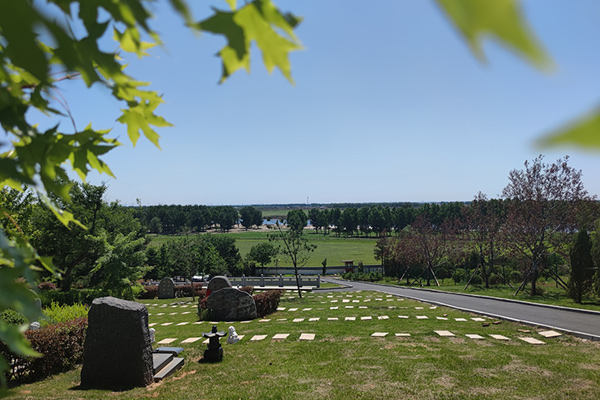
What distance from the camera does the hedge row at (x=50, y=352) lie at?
7.71 metres

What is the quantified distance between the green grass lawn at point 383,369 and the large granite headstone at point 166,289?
63.1ft

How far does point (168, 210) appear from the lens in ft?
422

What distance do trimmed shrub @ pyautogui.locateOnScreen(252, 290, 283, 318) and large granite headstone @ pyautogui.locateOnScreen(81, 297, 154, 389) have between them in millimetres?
8564

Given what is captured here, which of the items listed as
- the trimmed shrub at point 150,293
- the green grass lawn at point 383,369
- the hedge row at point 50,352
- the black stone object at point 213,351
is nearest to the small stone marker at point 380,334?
the green grass lawn at point 383,369

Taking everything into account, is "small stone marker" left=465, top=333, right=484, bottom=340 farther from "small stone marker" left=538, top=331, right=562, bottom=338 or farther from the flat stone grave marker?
"small stone marker" left=538, top=331, right=562, bottom=338

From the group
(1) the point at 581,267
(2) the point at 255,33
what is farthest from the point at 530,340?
(2) the point at 255,33

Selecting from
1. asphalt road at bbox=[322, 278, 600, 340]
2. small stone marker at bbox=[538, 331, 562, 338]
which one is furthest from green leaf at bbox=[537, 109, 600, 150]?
asphalt road at bbox=[322, 278, 600, 340]

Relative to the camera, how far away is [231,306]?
15109 mm

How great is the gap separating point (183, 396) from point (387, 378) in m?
3.85

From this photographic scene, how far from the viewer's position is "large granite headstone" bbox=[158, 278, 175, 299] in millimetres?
29703

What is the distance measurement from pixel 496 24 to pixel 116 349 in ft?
28.9

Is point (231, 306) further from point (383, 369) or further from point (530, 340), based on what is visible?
point (530, 340)

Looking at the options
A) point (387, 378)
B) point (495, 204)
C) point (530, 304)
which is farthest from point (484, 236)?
point (387, 378)

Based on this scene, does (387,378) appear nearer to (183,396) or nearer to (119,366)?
(183,396)
